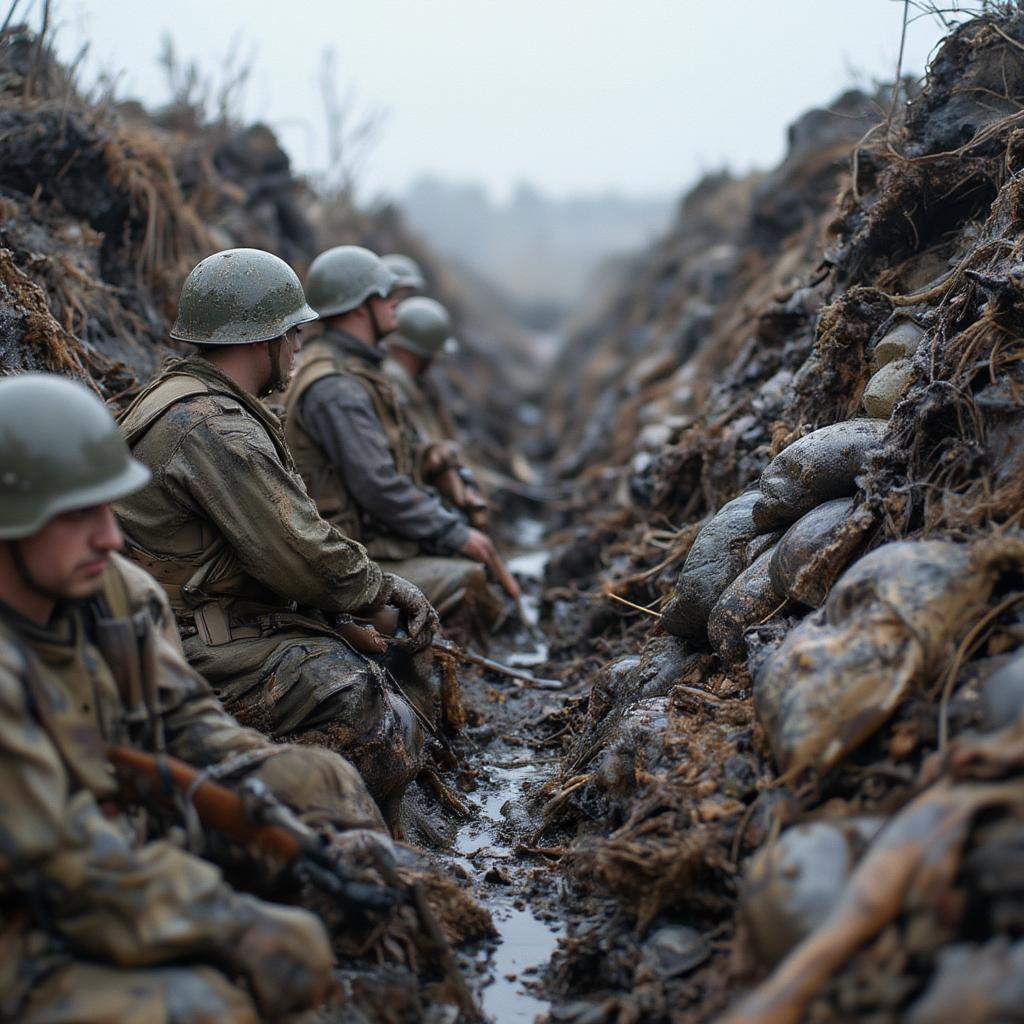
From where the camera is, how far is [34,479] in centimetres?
250

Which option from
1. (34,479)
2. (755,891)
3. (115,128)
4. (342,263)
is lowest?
(755,891)

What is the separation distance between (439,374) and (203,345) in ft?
35.4

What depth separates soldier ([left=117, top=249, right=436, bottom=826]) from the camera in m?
3.78

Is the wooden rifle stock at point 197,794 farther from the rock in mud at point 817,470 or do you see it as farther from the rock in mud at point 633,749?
the rock in mud at point 817,470

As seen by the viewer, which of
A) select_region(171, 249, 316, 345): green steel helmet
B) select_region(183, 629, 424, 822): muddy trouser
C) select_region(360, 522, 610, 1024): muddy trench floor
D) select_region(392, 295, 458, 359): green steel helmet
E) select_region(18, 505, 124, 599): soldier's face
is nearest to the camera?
select_region(18, 505, 124, 599): soldier's face

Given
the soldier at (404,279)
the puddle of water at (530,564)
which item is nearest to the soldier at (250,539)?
the soldier at (404,279)

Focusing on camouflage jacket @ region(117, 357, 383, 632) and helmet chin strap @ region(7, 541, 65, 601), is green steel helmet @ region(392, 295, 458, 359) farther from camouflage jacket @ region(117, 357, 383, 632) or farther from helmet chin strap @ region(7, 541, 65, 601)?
helmet chin strap @ region(7, 541, 65, 601)

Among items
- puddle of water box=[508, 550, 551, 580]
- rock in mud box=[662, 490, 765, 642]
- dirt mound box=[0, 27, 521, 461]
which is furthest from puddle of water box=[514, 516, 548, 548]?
rock in mud box=[662, 490, 765, 642]

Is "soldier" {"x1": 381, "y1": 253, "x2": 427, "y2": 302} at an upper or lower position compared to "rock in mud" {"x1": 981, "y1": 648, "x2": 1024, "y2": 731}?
upper

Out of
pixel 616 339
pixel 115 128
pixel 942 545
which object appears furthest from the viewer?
pixel 616 339

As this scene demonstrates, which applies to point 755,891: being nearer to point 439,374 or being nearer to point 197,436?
point 197,436

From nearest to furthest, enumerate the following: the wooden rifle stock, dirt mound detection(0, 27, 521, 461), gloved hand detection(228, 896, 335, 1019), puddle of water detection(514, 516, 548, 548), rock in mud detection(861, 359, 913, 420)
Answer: gloved hand detection(228, 896, 335, 1019) → the wooden rifle stock → rock in mud detection(861, 359, 913, 420) → dirt mound detection(0, 27, 521, 461) → puddle of water detection(514, 516, 548, 548)

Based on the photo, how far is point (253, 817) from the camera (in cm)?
275

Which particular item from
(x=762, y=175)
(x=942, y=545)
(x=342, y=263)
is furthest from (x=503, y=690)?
(x=762, y=175)
